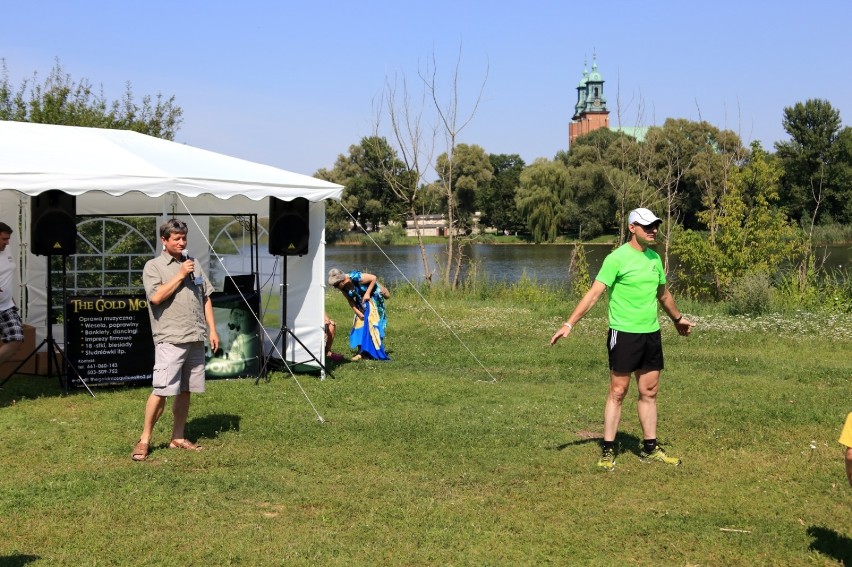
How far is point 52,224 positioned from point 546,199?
45.4 metres

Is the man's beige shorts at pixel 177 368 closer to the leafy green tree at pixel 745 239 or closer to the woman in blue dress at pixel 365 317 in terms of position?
the woman in blue dress at pixel 365 317

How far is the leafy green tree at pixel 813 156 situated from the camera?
5547 centimetres

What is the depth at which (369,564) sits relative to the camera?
477cm

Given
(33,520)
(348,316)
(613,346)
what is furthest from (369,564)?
(348,316)

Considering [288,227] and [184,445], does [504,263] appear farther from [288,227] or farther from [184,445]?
[184,445]

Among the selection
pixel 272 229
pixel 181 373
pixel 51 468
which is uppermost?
pixel 272 229

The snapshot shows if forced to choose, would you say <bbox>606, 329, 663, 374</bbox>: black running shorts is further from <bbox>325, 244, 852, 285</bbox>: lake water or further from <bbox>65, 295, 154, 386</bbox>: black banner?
<bbox>325, 244, 852, 285</bbox>: lake water

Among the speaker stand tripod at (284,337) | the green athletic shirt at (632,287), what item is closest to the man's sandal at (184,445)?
the speaker stand tripod at (284,337)

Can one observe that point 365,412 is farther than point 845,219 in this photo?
No

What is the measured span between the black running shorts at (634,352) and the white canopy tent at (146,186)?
14.9ft

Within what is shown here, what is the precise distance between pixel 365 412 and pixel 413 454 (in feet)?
5.68

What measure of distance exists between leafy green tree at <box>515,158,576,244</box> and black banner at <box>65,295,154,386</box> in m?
44.2

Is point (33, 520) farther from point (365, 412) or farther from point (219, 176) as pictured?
point (219, 176)

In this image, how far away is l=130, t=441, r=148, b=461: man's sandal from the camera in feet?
22.3
